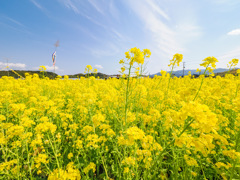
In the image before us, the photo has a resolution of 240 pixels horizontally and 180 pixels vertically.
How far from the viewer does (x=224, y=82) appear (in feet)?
11.8

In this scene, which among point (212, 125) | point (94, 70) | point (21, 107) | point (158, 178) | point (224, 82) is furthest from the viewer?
point (94, 70)

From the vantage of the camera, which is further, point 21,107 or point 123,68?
point 21,107

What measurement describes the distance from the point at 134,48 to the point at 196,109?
3.94 feet

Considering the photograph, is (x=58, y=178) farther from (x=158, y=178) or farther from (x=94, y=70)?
(x=94, y=70)

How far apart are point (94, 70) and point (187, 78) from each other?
22.8 feet

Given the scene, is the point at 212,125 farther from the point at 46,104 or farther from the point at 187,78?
the point at 187,78

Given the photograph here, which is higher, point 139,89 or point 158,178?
point 139,89

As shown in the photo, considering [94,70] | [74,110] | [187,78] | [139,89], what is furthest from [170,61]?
[187,78]

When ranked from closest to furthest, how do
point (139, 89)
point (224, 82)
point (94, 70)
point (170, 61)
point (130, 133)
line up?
point (130, 133), point (139, 89), point (170, 61), point (224, 82), point (94, 70)

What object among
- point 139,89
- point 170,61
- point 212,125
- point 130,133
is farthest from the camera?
point 170,61

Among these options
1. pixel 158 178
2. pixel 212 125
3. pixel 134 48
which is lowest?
pixel 158 178

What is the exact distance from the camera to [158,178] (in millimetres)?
1878

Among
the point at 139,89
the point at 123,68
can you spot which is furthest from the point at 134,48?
the point at 139,89

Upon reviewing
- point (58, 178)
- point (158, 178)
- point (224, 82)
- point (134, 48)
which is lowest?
point (158, 178)
